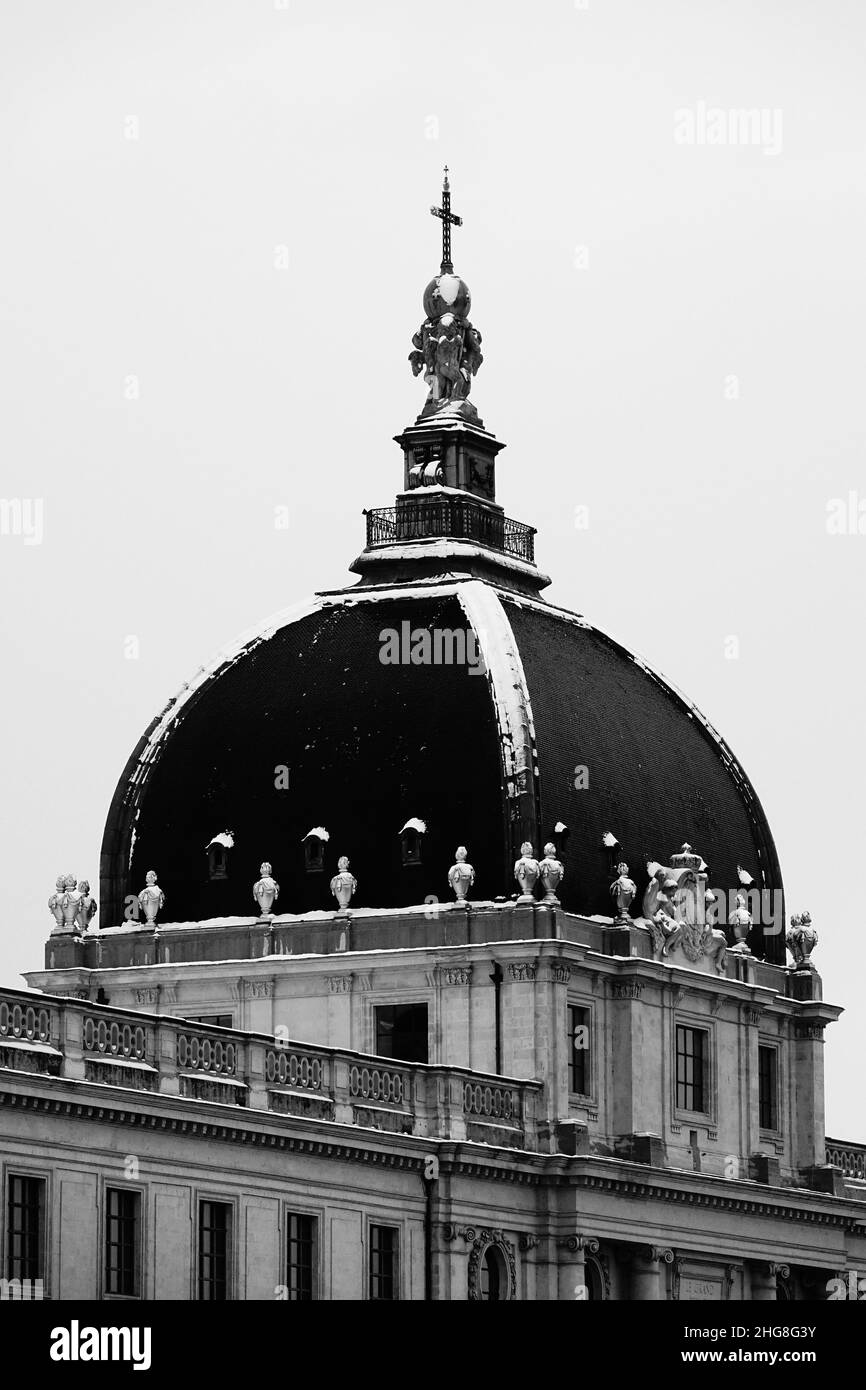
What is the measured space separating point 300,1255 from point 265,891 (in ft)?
44.9

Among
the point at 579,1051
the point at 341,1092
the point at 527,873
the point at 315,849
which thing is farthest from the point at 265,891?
the point at 341,1092

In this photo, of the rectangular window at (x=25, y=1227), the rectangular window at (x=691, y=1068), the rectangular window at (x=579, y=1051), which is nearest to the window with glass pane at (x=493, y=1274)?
the rectangular window at (x=579, y=1051)

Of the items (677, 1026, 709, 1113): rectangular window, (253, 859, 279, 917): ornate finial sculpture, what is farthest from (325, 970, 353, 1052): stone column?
(677, 1026, 709, 1113): rectangular window

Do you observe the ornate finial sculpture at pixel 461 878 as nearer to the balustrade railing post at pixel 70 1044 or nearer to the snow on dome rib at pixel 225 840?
the snow on dome rib at pixel 225 840

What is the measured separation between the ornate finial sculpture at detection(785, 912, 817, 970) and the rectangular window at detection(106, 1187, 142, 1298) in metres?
28.3

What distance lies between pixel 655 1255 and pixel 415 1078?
9.46 m

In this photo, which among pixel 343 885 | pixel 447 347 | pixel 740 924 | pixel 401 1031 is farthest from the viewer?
pixel 447 347

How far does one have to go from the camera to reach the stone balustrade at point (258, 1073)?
70438 mm

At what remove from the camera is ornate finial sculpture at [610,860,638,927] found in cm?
8981

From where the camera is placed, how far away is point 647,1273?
290 ft

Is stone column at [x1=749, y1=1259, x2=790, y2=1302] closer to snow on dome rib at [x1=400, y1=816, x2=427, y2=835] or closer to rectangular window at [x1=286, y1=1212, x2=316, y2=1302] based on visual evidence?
snow on dome rib at [x1=400, y1=816, x2=427, y2=835]

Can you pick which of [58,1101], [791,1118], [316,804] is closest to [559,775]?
[316,804]

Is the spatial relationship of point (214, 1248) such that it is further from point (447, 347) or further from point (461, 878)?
point (447, 347)

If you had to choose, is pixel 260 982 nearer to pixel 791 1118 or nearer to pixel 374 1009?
pixel 374 1009
